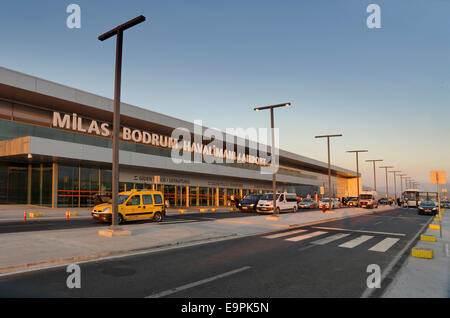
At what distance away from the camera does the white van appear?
2903 centimetres

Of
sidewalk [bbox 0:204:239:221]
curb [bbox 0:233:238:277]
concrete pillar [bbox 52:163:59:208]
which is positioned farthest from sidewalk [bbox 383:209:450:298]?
concrete pillar [bbox 52:163:59:208]

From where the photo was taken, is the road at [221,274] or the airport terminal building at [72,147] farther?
the airport terminal building at [72,147]

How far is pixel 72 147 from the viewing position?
27.7 m

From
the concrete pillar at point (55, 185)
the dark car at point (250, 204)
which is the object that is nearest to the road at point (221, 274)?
the dark car at point (250, 204)

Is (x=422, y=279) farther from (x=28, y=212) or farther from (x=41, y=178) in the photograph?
(x=41, y=178)

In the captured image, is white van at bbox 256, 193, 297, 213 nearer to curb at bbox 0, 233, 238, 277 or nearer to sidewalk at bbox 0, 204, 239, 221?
sidewalk at bbox 0, 204, 239, 221

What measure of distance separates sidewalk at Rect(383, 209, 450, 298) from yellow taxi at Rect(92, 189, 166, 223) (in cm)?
1415

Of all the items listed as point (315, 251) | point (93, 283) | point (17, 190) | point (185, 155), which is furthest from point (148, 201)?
point (185, 155)

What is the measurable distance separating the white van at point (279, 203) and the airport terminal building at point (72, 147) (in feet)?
32.3

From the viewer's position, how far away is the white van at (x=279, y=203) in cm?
Answer: 2903

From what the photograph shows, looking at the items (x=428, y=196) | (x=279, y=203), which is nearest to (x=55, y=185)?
(x=279, y=203)

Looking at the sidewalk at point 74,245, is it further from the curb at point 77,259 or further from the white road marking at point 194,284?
the white road marking at point 194,284

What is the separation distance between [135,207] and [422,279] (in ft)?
49.6
